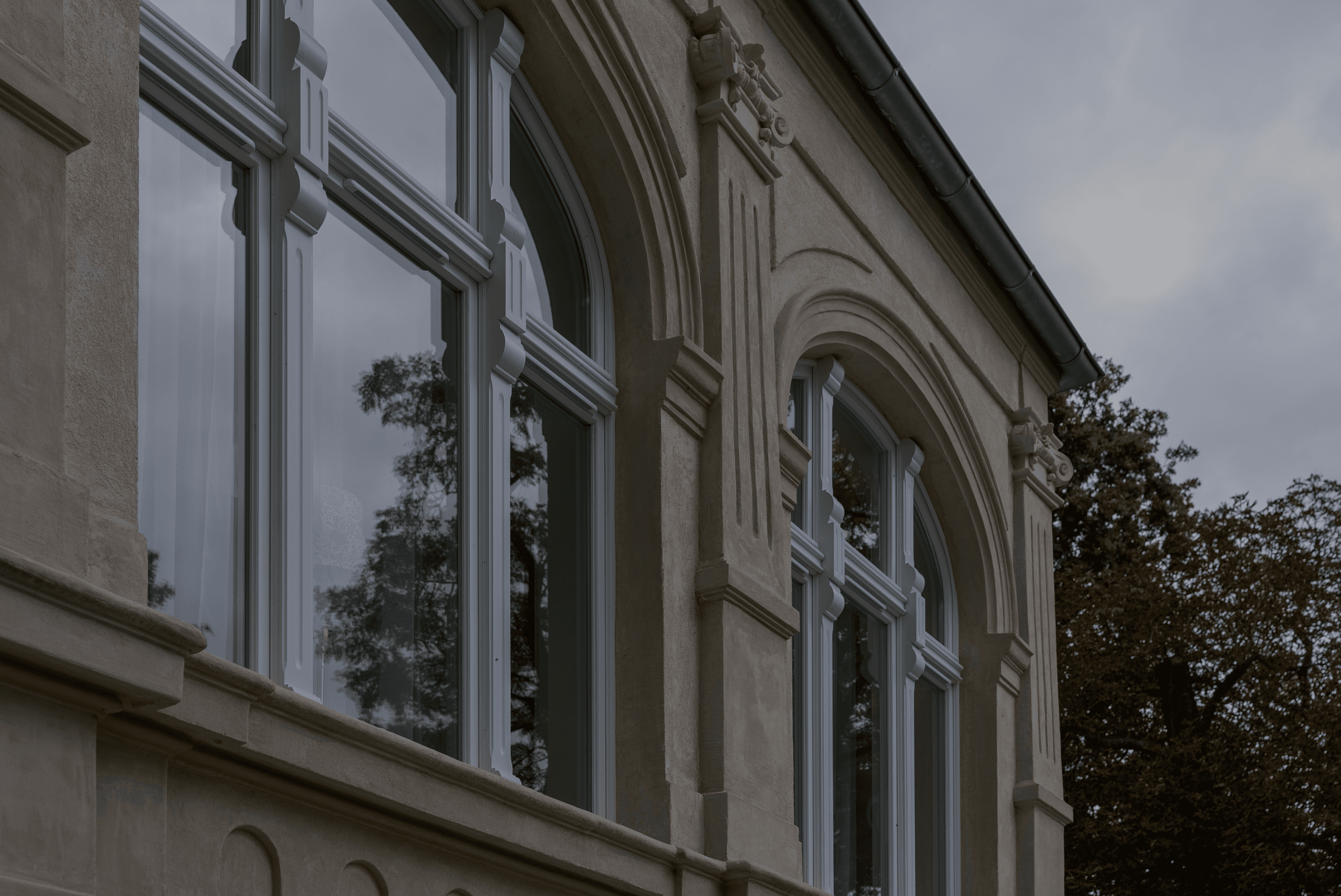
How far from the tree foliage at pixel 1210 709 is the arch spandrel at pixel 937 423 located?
9.63m

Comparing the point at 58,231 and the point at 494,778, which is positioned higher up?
the point at 58,231

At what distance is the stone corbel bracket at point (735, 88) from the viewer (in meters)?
8.01

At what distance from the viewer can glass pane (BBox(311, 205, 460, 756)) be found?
18.0ft

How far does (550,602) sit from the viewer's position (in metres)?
6.84

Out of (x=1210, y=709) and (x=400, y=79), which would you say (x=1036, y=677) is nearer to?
(x=400, y=79)

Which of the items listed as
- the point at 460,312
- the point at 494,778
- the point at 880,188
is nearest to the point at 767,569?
the point at 460,312

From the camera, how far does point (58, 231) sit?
13.1 ft

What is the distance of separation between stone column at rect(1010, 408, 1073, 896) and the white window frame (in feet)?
18.1

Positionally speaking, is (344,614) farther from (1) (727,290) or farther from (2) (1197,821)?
(2) (1197,821)

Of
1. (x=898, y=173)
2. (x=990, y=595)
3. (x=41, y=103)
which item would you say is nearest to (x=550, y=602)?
(x=41, y=103)

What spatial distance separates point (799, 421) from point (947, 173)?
208 centimetres

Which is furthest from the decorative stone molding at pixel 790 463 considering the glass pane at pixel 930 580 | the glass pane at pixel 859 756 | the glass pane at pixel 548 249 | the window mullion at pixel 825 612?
the glass pane at pixel 930 580

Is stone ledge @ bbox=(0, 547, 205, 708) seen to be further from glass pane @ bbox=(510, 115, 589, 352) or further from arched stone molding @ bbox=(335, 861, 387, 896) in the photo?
glass pane @ bbox=(510, 115, 589, 352)

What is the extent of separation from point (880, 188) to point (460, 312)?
464cm
